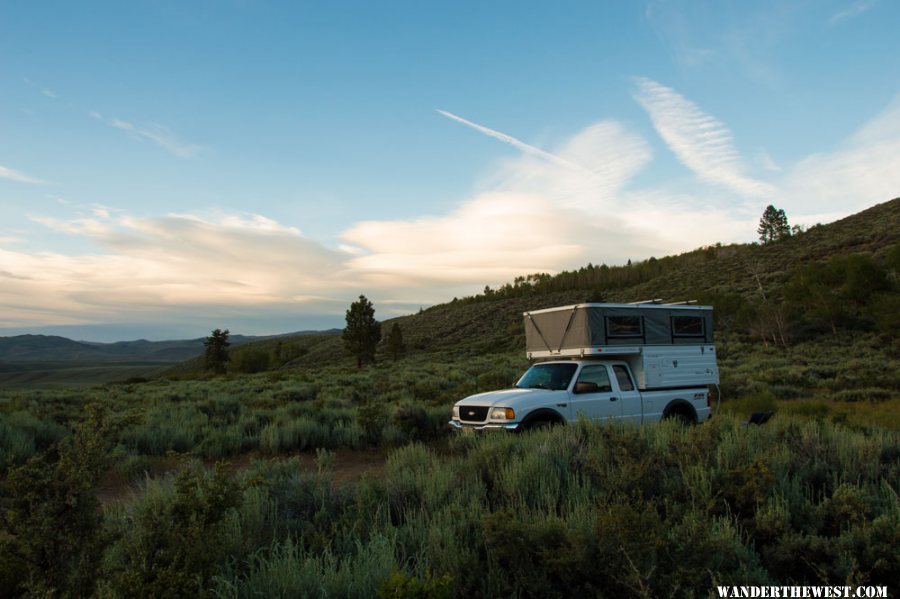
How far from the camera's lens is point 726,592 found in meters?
3.56

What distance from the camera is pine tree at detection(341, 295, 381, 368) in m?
54.4

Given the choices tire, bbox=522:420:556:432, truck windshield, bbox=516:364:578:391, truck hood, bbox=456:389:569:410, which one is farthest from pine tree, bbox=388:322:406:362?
tire, bbox=522:420:556:432

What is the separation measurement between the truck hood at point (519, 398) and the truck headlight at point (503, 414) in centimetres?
7

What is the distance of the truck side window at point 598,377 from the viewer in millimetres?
10266

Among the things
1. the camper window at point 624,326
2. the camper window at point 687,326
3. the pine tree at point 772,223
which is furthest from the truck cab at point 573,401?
→ the pine tree at point 772,223

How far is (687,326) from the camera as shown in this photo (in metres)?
11.9

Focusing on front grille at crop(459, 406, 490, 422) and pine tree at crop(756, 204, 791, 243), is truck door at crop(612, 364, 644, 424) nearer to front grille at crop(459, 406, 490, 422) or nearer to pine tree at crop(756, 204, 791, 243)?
front grille at crop(459, 406, 490, 422)

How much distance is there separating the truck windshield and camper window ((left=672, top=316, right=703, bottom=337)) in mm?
2794

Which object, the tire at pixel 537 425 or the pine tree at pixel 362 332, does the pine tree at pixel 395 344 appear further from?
the tire at pixel 537 425

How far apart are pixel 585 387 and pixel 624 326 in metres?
1.64

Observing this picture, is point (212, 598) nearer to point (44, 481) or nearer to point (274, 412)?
point (44, 481)

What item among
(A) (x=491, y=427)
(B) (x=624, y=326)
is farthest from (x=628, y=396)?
(A) (x=491, y=427)

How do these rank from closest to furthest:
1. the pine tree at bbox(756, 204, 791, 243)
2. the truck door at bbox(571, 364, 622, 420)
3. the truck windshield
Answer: the truck door at bbox(571, 364, 622, 420), the truck windshield, the pine tree at bbox(756, 204, 791, 243)

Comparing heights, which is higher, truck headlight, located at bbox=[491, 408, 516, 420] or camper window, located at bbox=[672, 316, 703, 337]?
camper window, located at bbox=[672, 316, 703, 337]
